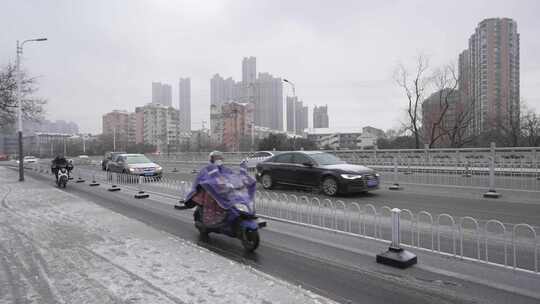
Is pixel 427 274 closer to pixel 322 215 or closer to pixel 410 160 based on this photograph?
pixel 322 215

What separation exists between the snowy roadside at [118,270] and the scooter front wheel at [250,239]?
50 centimetres

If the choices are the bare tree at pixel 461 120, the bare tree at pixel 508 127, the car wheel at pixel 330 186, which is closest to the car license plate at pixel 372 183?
the car wheel at pixel 330 186

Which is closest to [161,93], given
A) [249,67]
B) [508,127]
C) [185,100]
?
[185,100]

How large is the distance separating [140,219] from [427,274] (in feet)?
20.1

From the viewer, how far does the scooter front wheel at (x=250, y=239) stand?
17.4 feet

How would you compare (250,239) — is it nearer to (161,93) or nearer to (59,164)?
(59,164)

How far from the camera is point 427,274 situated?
14.0 feet

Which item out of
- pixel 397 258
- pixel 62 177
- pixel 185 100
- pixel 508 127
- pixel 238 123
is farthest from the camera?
pixel 185 100

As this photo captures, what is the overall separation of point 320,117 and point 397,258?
11078 cm

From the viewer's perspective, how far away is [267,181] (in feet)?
42.8

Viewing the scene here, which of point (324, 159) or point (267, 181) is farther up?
point (324, 159)

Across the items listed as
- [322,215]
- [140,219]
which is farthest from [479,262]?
[140,219]

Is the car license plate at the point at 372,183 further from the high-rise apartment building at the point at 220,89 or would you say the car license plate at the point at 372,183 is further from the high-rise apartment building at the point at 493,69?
the high-rise apartment building at the point at 220,89

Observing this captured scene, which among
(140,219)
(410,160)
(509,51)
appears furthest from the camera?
(509,51)
